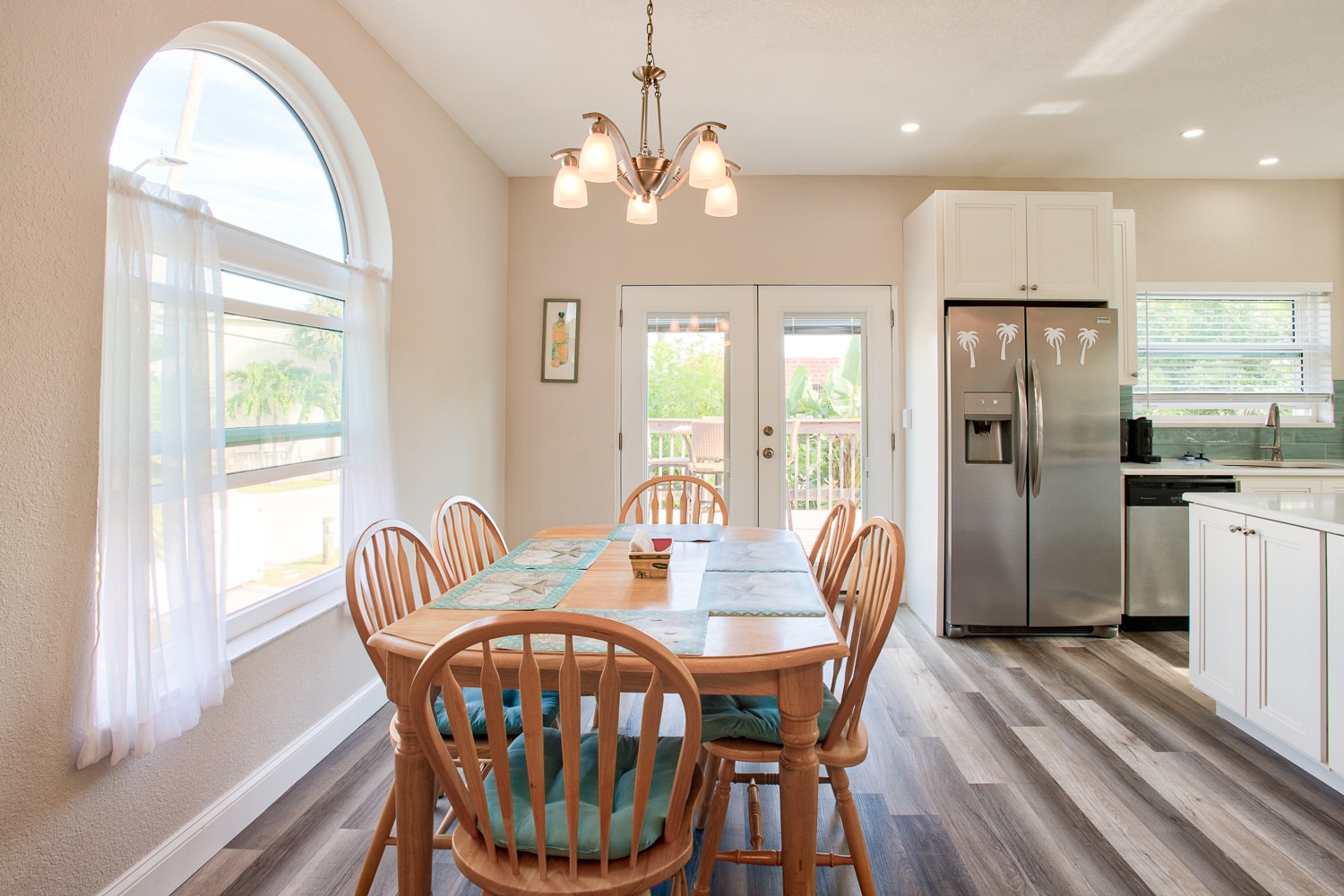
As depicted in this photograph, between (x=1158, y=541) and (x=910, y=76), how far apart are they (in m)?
2.65

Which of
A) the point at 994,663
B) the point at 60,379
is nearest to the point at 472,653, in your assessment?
the point at 60,379

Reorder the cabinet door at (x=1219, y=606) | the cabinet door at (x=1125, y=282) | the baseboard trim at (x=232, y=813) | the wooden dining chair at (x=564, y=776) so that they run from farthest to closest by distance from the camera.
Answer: the cabinet door at (x=1125, y=282), the cabinet door at (x=1219, y=606), the baseboard trim at (x=232, y=813), the wooden dining chair at (x=564, y=776)

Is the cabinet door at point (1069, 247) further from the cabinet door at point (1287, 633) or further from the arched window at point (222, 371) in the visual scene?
the arched window at point (222, 371)

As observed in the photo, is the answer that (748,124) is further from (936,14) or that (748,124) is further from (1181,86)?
(1181,86)

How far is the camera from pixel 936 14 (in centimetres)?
244

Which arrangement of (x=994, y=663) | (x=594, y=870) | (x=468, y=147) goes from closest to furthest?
(x=594, y=870) < (x=994, y=663) < (x=468, y=147)

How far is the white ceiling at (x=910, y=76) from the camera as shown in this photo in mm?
2441

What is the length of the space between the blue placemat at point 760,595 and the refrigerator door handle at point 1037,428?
218 centimetres

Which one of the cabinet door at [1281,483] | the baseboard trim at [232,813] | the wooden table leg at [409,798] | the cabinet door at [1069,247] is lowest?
the baseboard trim at [232,813]

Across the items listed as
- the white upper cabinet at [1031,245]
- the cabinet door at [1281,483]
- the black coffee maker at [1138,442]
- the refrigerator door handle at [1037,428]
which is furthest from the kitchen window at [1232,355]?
the refrigerator door handle at [1037,428]

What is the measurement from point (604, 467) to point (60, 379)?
2.89 m

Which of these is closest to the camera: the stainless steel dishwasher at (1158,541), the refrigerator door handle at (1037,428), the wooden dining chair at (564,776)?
the wooden dining chair at (564,776)

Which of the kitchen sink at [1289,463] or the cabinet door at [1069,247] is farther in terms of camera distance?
the kitchen sink at [1289,463]

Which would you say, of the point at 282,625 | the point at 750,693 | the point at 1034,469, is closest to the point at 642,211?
the point at 750,693
